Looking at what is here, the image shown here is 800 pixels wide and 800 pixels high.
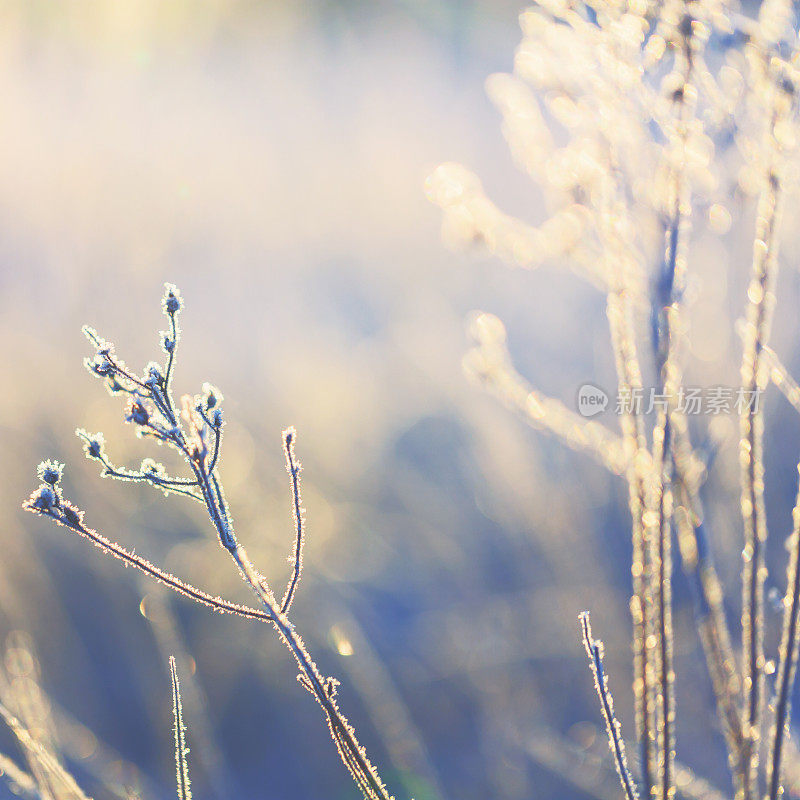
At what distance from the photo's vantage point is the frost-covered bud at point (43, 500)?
0.72 meters

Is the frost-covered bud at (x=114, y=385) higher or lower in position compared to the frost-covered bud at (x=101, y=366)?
lower

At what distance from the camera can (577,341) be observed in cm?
514

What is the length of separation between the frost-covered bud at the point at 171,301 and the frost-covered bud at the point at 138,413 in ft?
0.35

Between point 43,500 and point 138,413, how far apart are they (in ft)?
0.43

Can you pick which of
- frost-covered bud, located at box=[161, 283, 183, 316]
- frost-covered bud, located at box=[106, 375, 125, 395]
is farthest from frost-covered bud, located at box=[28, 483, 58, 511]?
frost-covered bud, located at box=[161, 283, 183, 316]

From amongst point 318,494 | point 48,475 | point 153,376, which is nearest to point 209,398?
point 153,376

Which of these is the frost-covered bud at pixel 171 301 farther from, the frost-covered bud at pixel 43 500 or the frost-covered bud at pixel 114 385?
the frost-covered bud at pixel 43 500

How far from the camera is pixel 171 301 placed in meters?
0.77

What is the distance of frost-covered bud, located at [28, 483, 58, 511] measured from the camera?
72cm

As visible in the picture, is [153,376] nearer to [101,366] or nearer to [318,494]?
[101,366]

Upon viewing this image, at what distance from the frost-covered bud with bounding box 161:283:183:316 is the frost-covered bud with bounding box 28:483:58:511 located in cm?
23

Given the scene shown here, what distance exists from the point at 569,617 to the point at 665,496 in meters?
2.50

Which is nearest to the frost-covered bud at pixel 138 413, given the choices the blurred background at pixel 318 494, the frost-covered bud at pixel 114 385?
the frost-covered bud at pixel 114 385

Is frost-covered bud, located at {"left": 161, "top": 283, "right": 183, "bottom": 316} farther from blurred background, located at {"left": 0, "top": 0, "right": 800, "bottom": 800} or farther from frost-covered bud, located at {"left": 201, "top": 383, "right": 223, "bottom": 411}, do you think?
blurred background, located at {"left": 0, "top": 0, "right": 800, "bottom": 800}
